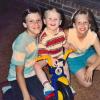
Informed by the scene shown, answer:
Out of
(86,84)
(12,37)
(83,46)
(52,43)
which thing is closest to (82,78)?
(86,84)

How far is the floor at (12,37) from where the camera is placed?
2781 mm

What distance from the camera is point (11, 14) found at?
179 inches

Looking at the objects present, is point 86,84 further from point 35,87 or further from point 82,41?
point 35,87

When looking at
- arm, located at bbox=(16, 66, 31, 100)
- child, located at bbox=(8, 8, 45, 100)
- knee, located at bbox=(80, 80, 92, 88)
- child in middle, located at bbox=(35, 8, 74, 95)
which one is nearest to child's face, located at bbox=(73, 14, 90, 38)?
child in middle, located at bbox=(35, 8, 74, 95)

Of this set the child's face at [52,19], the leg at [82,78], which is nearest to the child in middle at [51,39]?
the child's face at [52,19]

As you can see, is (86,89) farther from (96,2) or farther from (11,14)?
(11,14)

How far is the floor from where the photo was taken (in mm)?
2781

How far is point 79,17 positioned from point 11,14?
2.21 meters

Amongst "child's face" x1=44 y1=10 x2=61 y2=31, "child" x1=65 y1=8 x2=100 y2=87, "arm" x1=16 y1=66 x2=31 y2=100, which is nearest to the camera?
"arm" x1=16 y1=66 x2=31 y2=100

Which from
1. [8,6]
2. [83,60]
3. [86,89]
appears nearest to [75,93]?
[86,89]

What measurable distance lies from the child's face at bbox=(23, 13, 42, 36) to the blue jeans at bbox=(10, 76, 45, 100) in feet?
1.49

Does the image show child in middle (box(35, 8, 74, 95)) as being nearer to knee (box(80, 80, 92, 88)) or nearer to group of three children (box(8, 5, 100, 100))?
group of three children (box(8, 5, 100, 100))

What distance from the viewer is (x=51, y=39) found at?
252cm

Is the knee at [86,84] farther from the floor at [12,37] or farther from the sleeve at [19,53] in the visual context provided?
the sleeve at [19,53]
